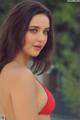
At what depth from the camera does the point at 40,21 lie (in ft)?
5.14

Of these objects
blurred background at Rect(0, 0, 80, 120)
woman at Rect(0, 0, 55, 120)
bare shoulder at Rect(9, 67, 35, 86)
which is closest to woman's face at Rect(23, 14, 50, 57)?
woman at Rect(0, 0, 55, 120)

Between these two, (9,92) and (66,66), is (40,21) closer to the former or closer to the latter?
(9,92)

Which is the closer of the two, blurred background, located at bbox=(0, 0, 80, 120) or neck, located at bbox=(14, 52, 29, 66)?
neck, located at bbox=(14, 52, 29, 66)

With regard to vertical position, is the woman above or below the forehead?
below

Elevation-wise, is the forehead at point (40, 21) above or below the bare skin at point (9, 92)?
above

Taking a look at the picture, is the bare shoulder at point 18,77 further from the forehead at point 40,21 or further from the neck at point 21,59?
the forehead at point 40,21

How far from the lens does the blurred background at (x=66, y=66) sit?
5.68m

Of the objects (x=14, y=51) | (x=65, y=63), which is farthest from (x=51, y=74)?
(x=14, y=51)

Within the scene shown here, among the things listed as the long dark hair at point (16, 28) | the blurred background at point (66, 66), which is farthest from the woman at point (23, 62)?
the blurred background at point (66, 66)

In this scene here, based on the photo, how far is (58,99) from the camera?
6.04 m

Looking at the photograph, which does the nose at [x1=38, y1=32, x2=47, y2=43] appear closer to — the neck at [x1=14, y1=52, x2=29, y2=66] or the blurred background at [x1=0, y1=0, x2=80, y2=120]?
the neck at [x1=14, y1=52, x2=29, y2=66]

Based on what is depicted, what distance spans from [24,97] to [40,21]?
0.27 m

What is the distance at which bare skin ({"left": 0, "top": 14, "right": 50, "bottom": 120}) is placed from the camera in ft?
4.85

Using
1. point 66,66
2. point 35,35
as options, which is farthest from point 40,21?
point 66,66
